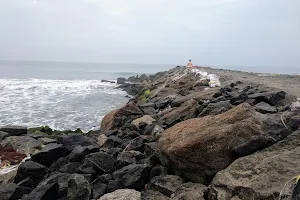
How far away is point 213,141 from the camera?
424cm

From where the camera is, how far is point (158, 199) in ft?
12.8

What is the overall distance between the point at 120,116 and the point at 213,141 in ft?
22.5

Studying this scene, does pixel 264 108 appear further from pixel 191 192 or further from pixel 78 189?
pixel 78 189

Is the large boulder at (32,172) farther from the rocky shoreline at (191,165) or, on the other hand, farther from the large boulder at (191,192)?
the large boulder at (191,192)

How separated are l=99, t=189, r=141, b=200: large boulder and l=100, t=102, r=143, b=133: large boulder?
19.3 ft

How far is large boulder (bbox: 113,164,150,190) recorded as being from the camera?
182 inches

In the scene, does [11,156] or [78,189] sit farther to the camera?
[11,156]

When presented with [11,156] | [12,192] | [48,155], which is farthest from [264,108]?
[11,156]

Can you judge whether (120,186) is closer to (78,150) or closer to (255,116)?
(78,150)

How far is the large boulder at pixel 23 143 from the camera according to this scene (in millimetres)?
8125

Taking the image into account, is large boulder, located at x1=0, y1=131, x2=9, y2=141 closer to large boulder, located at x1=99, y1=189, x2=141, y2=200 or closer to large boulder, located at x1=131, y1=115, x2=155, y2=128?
large boulder, located at x1=131, y1=115, x2=155, y2=128

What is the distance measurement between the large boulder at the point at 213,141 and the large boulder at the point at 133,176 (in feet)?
1.43

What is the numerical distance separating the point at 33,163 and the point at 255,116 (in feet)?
14.4

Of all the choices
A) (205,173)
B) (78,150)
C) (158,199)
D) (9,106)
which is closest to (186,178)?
(205,173)
